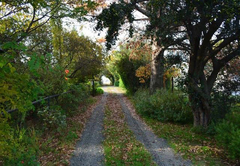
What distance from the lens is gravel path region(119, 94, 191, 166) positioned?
4.60 metres

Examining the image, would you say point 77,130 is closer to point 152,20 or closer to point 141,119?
point 141,119

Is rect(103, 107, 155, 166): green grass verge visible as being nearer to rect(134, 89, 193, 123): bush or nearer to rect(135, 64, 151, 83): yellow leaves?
rect(134, 89, 193, 123): bush

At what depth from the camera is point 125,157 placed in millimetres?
4848

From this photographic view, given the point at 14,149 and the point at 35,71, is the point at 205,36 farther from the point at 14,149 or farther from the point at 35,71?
the point at 14,149

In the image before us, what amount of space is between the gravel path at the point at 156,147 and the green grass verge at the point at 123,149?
194 millimetres

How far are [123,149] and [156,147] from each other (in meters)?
0.99

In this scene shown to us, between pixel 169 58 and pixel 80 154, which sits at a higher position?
pixel 169 58

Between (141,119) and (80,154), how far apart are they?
4.90 metres

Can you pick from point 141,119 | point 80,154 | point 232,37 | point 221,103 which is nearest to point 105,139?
point 80,154

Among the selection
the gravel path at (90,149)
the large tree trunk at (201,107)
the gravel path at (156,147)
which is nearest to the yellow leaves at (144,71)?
the gravel path at (156,147)

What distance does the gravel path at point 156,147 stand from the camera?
15.1 ft

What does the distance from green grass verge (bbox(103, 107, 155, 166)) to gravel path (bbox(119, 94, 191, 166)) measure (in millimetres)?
194

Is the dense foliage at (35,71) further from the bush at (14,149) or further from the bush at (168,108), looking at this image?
the bush at (168,108)

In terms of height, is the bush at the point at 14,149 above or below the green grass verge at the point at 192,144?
above
